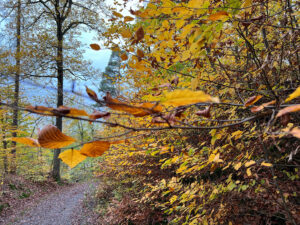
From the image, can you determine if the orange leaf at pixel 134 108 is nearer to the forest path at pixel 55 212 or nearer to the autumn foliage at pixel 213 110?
the autumn foliage at pixel 213 110

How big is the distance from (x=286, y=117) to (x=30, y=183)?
39.5 feet

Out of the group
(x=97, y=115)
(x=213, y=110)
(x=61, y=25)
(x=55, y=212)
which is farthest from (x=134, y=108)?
(x=61, y=25)

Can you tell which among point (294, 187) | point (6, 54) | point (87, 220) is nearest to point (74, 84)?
point (294, 187)

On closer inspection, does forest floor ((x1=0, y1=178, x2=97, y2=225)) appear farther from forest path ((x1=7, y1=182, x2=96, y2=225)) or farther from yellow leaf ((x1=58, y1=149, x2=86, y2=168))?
yellow leaf ((x1=58, y1=149, x2=86, y2=168))

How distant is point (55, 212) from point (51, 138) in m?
8.59

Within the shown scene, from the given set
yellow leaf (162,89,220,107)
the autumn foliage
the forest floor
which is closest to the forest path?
the forest floor

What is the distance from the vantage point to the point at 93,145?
0.61 metres

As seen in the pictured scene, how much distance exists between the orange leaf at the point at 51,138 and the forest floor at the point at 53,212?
6392 millimetres

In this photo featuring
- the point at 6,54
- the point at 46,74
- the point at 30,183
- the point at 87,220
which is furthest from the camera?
the point at 46,74

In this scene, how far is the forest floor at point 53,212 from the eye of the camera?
6.33 m

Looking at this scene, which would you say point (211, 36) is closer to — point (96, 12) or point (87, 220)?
point (87, 220)

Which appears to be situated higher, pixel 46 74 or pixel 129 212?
pixel 46 74

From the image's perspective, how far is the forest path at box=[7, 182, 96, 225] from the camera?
6.41m

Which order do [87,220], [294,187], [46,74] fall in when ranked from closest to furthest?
[294,187]
[87,220]
[46,74]
